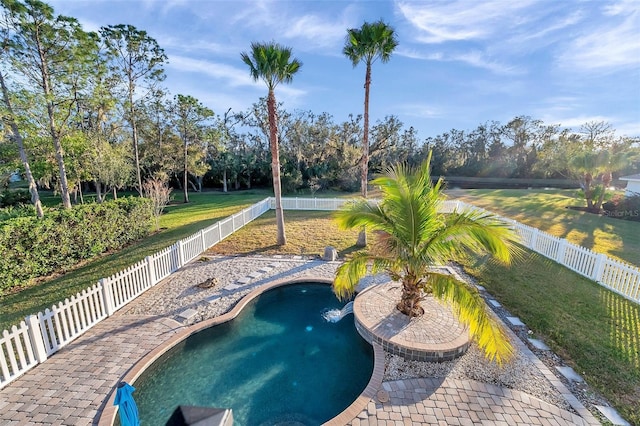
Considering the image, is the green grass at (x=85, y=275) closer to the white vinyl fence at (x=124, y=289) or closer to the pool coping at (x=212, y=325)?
the white vinyl fence at (x=124, y=289)

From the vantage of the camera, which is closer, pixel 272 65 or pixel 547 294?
pixel 547 294

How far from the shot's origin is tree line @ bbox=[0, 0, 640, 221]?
938 cm

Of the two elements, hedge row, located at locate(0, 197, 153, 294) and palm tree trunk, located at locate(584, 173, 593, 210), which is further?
palm tree trunk, located at locate(584, 173, 593, 210)

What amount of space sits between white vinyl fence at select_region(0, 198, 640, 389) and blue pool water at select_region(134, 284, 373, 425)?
188 centimetres

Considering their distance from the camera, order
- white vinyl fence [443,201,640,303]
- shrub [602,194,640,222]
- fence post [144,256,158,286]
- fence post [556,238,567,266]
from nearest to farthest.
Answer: white vinyl fence [443,201,640,303] → fence post [144,256,158,286] → fence post [556,238,567,266] → shrub [602,194,640,222]

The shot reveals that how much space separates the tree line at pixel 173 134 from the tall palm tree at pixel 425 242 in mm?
1756

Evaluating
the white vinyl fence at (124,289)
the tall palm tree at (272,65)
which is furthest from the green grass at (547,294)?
the tall palm tree at (272,65)

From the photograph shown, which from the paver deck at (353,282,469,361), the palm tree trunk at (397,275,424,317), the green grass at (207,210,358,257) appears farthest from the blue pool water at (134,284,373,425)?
the green grass at (207,210,358,257)

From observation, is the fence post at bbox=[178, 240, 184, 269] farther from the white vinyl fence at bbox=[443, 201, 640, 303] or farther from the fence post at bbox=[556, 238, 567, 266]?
the fence post at bbox=[556, 238, 567, 266]

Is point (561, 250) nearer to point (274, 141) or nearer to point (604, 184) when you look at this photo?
point (274, 141)

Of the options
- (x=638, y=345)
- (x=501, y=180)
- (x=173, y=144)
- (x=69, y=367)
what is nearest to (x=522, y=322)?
(x=638, y=345)

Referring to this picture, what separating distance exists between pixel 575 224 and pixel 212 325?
1866 centimetres

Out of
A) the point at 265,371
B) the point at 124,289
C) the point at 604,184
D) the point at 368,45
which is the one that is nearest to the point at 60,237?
the point at 124,289

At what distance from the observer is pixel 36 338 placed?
4516 millimetres
